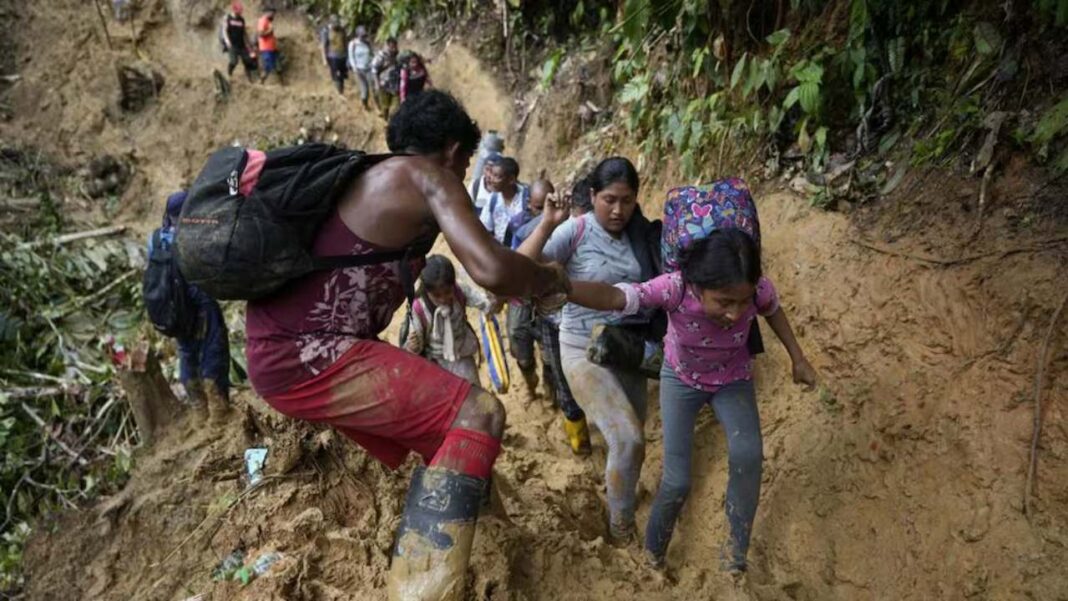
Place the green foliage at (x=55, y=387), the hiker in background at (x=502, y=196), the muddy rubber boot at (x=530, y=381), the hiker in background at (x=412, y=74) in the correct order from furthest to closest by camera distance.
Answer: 1. the hiker in background at (x=412, y=74)
2. the hiker in background at (x=502, y=196)
3. the muddy rubber boot at (x=530, y=381)
4. the green foliage at (x=55, y=387)

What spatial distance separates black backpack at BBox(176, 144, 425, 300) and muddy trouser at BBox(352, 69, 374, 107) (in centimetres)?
1216

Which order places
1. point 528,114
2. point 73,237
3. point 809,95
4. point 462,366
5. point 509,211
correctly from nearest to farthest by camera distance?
point 809,95, point 462,366, point 509,211, point 73,237, point 528,114

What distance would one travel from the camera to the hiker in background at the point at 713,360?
110 inches

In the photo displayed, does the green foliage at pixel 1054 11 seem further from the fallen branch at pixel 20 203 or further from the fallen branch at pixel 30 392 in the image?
the fallen branch at pixel 20 203

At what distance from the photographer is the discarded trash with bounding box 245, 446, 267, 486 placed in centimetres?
348

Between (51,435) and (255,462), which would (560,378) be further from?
(51,435)

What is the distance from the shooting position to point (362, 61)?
44.3ft

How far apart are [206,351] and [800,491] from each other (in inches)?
170

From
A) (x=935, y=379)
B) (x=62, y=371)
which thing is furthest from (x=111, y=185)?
(x=935, y=379)

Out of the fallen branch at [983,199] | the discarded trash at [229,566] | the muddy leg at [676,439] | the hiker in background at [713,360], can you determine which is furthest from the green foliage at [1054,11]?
the discarded trash at [229,566]

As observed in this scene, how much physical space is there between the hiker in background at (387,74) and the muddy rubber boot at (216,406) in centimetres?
848

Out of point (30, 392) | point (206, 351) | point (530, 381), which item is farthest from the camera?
point (530, 381)

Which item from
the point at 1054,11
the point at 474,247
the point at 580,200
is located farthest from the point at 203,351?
the point at 1054,11

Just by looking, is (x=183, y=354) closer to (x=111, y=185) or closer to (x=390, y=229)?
(x=390, y=229)
